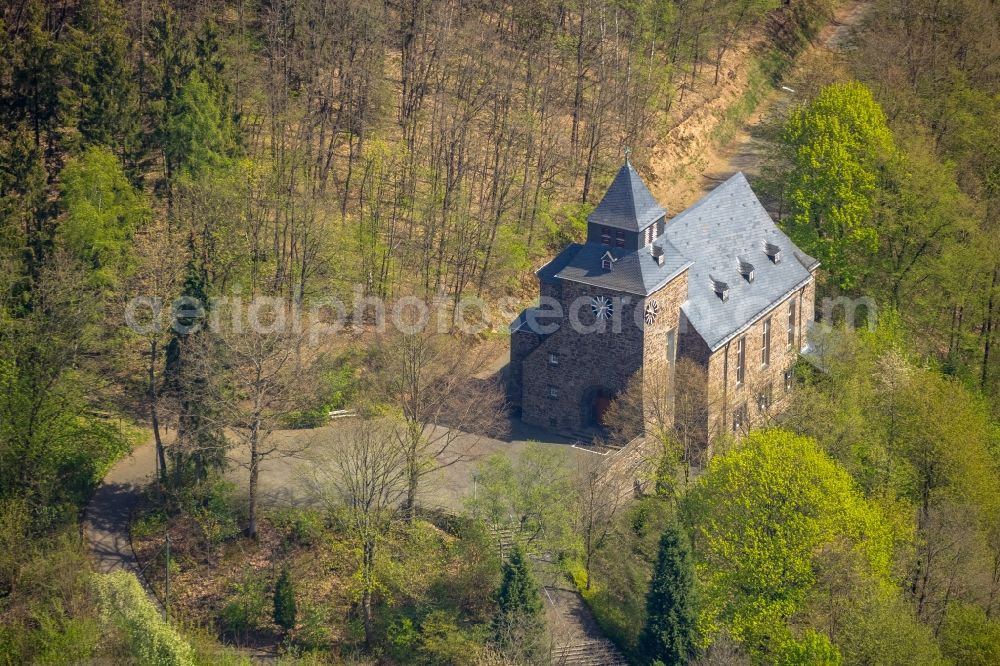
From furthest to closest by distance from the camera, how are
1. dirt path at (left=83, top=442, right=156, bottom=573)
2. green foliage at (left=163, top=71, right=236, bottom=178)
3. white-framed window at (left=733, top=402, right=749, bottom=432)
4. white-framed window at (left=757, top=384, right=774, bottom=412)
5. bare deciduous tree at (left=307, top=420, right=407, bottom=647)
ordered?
1. green foliage at (left=163, top=71, right=236, bottom=178)
2. white-framed window at (left=757, top=384, right=774, bottom=412)
3. white-framed window at (left=733, top=402, right=749, bottom=432)
4. dirt path at (left=83, top=442, right=156, bottom=573)
5. bare deciduous tree at (left=307, top=420, right=407, bottom=647)

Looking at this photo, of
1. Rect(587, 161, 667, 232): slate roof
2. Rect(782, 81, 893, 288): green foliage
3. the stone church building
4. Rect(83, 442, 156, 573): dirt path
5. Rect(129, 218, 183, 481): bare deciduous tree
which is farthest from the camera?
Rect(782, 81, 893, 288): green foliage

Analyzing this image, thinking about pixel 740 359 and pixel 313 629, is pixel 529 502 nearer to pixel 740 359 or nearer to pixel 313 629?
pixel 313 629

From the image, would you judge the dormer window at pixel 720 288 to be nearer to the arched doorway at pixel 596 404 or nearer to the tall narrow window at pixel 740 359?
the tall narrow window at pixel 740 359

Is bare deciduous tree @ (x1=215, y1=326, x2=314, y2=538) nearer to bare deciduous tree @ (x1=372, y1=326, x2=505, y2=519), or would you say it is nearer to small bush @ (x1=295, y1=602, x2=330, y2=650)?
bare deciduous tree @ (x1=372, y1=326, x2=505, y2=519)

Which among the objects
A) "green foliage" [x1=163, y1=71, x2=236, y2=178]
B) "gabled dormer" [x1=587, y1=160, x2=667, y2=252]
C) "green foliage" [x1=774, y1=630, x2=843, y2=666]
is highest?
"green foliage" [x1=163, y1=71, x2=236, y2=178]

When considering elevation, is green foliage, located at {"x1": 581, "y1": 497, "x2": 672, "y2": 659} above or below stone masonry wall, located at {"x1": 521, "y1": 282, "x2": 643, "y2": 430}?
below

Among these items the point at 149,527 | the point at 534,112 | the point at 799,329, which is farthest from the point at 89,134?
the point at 799,329

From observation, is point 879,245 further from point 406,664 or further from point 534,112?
point 406,664

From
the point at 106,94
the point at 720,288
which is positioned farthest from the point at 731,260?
the point at 106,94

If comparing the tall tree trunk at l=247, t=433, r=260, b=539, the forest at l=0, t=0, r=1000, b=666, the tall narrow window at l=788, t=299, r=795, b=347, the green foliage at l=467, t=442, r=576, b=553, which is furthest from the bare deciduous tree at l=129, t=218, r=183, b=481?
the tall narrow window at l=788, t=299, r=795, b=347
